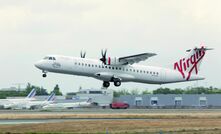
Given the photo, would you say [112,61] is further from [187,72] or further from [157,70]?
[187,72]

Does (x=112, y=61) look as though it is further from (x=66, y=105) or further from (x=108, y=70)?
(x=66, y=105)

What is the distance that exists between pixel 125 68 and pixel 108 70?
3.16m

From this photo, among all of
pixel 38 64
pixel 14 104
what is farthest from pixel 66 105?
pixel 38 64

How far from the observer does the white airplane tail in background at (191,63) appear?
274 feet

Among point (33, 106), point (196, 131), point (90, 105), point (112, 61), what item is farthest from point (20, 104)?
point (196, 131)

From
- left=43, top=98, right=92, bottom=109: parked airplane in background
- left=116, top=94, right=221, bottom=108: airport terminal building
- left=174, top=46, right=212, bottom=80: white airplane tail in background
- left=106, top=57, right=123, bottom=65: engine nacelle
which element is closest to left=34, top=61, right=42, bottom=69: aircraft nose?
left=106, top=57, right=123, bottom=65: engine nacelle

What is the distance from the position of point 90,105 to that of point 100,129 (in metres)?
82.8

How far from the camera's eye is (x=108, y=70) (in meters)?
78.9

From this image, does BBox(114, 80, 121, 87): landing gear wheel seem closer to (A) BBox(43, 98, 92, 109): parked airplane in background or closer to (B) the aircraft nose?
(B) the aircraft nose

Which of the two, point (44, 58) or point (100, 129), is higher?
point (44, 58)

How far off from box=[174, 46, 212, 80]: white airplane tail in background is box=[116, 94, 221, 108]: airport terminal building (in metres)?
54.4

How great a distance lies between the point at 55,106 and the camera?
404 feet

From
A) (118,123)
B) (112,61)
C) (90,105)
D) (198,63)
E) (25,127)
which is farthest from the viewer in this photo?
(90,105)

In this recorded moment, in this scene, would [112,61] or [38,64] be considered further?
[112,61]
